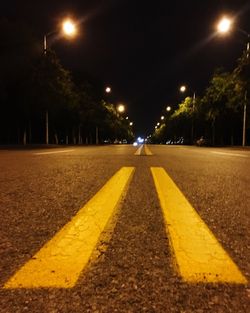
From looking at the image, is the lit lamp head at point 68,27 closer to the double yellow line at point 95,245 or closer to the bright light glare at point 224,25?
the bright light glare at point 224,25

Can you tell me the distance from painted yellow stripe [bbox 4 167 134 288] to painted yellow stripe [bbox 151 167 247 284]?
1.87 ft

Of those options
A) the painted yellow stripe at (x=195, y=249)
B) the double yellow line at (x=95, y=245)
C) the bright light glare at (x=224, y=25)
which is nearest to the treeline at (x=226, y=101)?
the bright light glare at (x=224, y=25)

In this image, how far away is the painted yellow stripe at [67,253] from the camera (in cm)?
217

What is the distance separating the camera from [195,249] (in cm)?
275

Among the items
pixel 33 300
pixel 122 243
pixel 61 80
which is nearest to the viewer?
pixel 33 300

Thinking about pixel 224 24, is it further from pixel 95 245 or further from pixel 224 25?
pixel 95 245

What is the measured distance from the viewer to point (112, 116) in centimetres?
8931

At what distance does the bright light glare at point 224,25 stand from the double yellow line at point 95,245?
27.7 meters

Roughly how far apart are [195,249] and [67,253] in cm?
85

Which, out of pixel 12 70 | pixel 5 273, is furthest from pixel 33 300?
pixel 12 70

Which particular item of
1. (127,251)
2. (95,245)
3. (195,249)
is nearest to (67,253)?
(95,245)

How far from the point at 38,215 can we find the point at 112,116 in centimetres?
8596

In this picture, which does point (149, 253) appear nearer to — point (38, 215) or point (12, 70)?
point (38, 215)

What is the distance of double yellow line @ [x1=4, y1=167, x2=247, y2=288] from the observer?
7.29 feet
